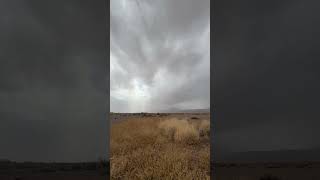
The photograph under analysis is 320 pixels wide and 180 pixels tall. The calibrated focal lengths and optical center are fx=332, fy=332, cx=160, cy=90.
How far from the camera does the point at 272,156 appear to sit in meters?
5.60

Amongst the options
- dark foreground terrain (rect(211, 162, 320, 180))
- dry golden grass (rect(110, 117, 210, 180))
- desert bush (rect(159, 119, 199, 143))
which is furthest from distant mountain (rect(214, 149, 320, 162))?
desert bush (rect(159, 119, 199, 143))

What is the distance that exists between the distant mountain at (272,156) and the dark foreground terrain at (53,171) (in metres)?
1.84

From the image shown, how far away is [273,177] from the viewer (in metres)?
5.34

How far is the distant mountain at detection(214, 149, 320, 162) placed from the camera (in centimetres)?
479

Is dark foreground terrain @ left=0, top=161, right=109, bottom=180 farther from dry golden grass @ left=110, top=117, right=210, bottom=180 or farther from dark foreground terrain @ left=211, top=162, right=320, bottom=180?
dark foreground terrain @ left=211, top=162, right=320, bottom=180

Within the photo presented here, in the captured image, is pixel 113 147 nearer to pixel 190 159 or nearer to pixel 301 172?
pixel 190 159

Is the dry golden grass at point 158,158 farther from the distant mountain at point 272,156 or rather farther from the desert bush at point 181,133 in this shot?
the distant mountain at point 272,156

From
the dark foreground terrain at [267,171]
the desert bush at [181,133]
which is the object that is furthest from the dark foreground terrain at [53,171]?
the desert bush at [181,133]

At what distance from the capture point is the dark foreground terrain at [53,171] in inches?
185

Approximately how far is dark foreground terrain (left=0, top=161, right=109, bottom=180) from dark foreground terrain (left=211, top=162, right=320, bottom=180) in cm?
177

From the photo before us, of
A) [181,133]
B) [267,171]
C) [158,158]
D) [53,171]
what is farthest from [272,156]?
[181,133]

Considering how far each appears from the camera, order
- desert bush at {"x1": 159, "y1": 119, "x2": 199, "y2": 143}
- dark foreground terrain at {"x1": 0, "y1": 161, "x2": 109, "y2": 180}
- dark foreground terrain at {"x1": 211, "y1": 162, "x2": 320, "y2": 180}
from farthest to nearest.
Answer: desert bush at {"x1": 159, "y1": 119, "x2": 199, "y2": 143} < dark foreground terrain at {"x1": 211, "y1": 162, "x2": 320, "y2": 180} < dark foreground terrain at {"x1": 0, "y1": 161, "x2": 109, "y2": 180}

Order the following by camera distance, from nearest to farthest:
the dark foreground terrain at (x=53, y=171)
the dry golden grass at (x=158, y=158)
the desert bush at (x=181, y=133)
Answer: the dark foreground terrain at (x=53, y=171), the dry golden grass at (x=158, y=158), the desert bush at (x=181, y=133)

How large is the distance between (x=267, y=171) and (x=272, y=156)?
0.27 metres
